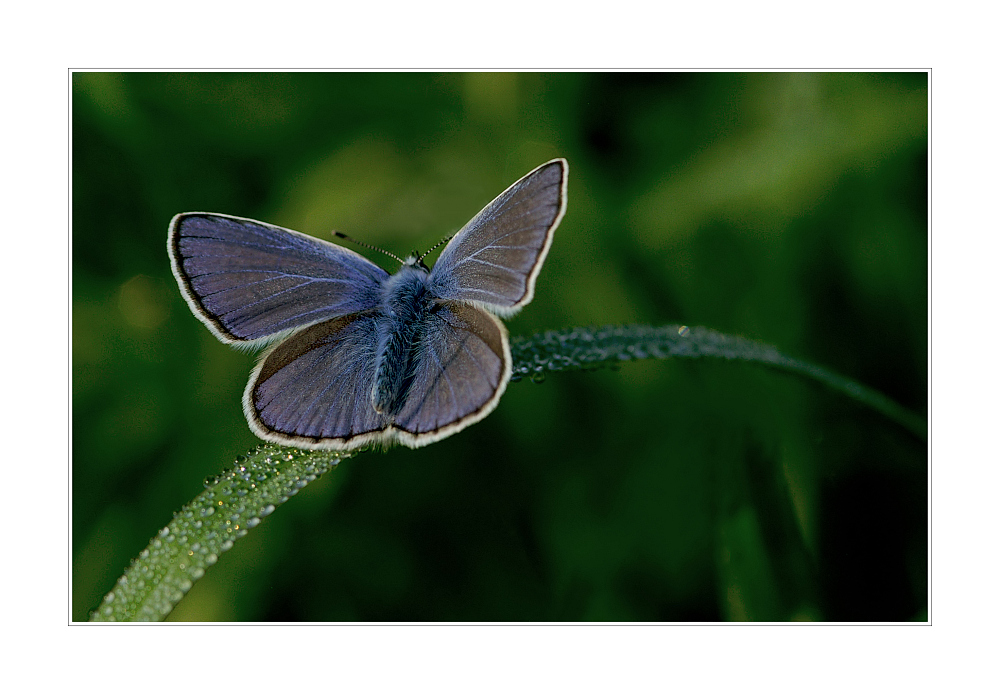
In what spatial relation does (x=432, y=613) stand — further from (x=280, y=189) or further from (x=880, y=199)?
(x=880, y=199)

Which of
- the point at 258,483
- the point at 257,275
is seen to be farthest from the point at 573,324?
the point at 258,483

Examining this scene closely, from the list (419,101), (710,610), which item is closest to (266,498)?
(710,610)

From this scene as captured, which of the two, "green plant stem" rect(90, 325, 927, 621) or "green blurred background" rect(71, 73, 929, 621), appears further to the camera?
"green blurred background" rect(71, 73, 929, 621)

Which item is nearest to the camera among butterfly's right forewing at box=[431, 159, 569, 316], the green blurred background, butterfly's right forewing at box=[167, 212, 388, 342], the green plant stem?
the green plant stem

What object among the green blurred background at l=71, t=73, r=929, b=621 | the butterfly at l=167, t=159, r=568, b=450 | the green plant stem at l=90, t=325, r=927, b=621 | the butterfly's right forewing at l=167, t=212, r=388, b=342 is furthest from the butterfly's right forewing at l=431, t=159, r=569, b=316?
the green blurred background at l=71, t=73, r=929, b=621

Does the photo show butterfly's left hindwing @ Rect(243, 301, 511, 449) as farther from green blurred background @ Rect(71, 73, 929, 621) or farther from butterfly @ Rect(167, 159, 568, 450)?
green blurred background @ Rect(71, 73, 929, 621)

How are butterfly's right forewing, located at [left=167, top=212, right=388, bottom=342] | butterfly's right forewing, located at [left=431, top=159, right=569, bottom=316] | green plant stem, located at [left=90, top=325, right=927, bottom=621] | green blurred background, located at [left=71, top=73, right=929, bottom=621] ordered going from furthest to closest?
green blurred background, located at [left=71, top=73, right=929, bottom=621]
butterfly's right forewing, located at [left=167, top=212, right=388, bottom=342]
butterfly's right forewing, located at [left=431, top=159, right=569, bottom=316]
green plant stem, located at [left=90, top=325, right=927, bottom=621]
